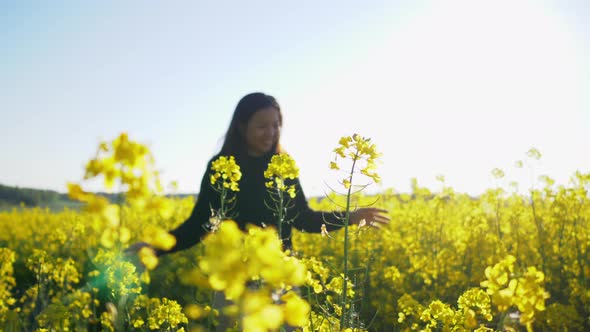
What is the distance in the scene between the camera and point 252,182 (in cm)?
391

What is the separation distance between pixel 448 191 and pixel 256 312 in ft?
21.0

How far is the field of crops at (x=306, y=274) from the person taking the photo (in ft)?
2.71

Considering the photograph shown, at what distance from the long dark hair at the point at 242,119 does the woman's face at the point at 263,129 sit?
73mm

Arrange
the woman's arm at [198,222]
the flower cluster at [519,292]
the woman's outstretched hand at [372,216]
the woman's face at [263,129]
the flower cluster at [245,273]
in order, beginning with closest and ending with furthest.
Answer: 1. the flower cluster at [245,273]
2. the flower cluster at [519,292]
3. the woman's outstretched hand at [372,216]
4. the woman's arm at [198,222]
5. the woman's face at [263,129]

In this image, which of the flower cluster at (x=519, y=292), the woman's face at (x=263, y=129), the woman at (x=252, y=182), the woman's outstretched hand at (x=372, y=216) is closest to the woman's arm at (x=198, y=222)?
the woman at (x=252, y=182)

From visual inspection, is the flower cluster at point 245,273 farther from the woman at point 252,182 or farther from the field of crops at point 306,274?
the woman at point 252,182

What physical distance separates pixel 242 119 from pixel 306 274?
2.30m

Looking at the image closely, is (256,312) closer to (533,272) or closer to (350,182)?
(533,272)

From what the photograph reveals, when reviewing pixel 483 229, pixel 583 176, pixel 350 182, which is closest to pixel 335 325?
pixel 350 182

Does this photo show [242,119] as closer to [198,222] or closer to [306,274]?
[198,222]

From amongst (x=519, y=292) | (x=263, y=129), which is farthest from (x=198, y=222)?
(x=519, y=292)

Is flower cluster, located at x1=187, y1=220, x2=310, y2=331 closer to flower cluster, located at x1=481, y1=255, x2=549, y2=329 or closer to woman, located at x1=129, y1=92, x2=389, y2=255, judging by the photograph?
flower cluster, located at x1=481, y1=255, x2=549, y2=329

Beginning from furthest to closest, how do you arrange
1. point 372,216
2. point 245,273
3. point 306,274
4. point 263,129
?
point 263,129 → point 372,216 → point 306,274 → point 245,273

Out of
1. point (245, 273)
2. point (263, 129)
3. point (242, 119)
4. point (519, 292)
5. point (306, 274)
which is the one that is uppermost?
point (242, 119)
